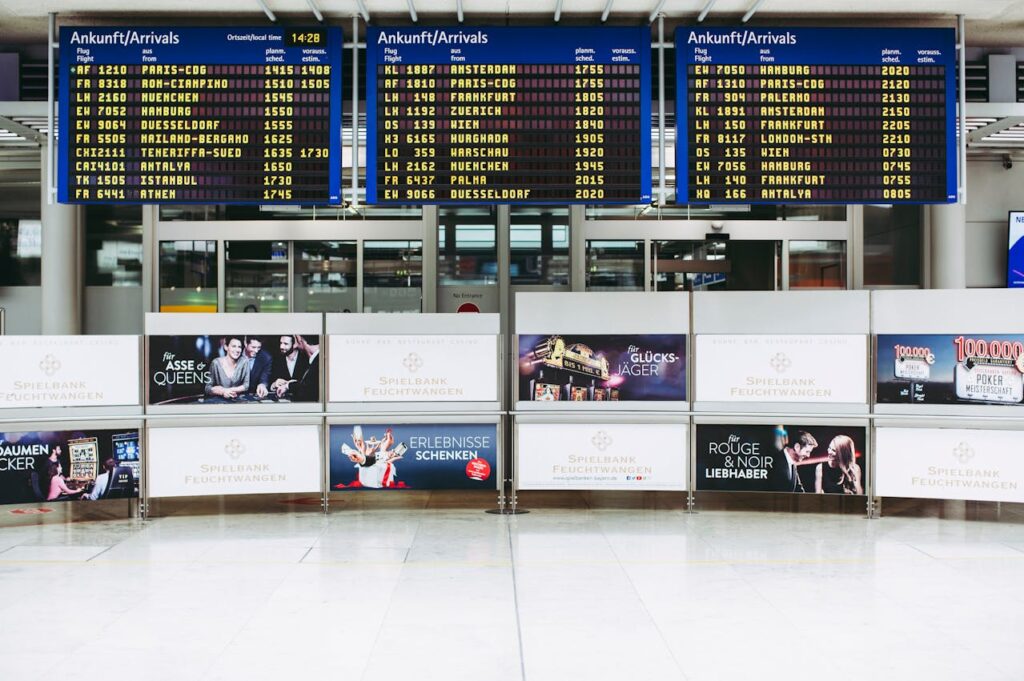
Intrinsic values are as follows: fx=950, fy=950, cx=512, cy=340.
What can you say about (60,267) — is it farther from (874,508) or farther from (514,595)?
(874,508)

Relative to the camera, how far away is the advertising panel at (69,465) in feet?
27.2

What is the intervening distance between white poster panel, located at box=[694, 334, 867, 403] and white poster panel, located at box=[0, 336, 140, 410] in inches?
206

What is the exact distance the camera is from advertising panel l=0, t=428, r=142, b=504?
8.28m

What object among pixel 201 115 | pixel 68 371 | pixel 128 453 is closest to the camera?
pixel 201 115

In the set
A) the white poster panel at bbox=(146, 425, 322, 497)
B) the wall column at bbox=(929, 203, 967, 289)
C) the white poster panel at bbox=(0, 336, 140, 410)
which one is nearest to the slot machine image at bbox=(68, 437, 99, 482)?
the white poster panel at bbox=(0, 336, 140, 410)

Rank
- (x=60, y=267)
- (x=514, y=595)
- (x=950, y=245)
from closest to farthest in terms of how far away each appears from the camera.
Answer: (x=514, y=595), (x=950, y=245), (x=60, y=267)

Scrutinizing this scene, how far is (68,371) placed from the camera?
8.45 metres

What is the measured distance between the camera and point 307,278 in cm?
1170

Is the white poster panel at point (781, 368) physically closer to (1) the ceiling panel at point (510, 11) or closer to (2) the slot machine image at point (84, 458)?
(1) the ceiling panel at point (510, 11)

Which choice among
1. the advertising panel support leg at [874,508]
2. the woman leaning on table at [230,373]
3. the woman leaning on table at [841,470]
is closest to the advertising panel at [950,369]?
the woman leaning on table at [841,470]

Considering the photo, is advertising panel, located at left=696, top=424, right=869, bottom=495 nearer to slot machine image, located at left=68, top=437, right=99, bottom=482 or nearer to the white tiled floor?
the white tiled floor

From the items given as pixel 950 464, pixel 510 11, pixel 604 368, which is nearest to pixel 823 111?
pixel 510 11

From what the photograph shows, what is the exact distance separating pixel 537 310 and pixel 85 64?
439 cm

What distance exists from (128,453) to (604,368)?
4.38 metres
